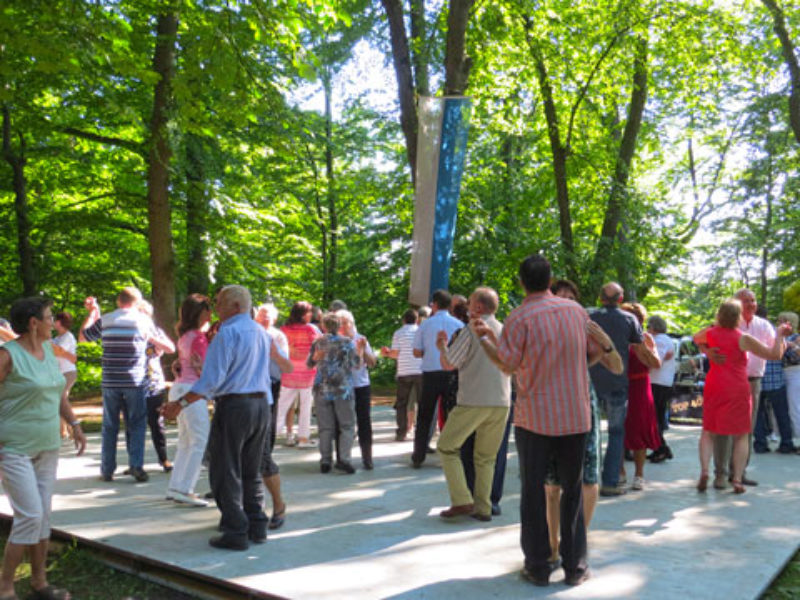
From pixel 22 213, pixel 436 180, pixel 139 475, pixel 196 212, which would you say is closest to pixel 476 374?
pixel 139 475

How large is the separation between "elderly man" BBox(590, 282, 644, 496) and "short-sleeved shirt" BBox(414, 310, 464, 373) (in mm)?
1965

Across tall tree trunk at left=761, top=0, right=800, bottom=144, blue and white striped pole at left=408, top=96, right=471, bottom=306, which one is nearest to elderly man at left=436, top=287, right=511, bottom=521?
blue and white striped pole at left=408, top=96, right=471, bottom=306

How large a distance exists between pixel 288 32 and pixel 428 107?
2.60 metres

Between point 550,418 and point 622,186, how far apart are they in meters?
14.9

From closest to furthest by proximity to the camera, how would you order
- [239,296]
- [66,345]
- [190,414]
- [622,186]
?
[239,296], [190,414], [66,345], [622,186]

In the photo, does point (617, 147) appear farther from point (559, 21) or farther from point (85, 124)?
Result: point (85, 124)

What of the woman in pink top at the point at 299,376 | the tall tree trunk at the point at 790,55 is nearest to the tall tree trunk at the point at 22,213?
the woman in pink top at the point at 299,376

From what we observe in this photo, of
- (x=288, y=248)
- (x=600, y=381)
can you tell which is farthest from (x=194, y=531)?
(x=288, y=248)

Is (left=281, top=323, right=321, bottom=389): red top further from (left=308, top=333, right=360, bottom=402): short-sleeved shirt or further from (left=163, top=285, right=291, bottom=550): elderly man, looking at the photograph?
(left=163, top=285, right=291, bottom=550): elderly man

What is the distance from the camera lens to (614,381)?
7.00 m

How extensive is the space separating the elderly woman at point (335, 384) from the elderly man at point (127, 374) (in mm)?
1646

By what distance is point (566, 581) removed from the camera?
4.60 meters

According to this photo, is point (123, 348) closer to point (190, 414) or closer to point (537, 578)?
point (190, 414)

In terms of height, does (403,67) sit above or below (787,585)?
above
